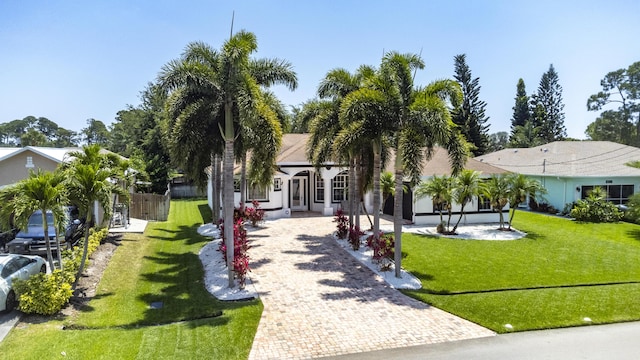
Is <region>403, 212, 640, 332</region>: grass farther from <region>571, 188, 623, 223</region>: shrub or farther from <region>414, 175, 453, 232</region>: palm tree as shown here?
<region>571, 188, 623, 223</region>: shrub

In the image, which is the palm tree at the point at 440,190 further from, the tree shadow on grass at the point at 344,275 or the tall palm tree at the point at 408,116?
the tall palm tree at the point at 408,116

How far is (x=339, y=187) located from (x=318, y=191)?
141 centimetres

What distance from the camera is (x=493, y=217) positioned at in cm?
2280

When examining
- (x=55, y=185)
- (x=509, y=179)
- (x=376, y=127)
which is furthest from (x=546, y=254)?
(x=55, y=185)

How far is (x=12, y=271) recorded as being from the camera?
999 cm

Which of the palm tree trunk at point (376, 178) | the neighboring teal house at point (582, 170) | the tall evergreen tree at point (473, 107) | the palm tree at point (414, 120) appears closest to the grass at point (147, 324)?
the palm tree trunk at point (376, 178)

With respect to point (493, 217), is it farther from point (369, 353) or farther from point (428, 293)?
point (369, 353)

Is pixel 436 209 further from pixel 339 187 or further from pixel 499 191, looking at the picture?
pixel 339 187

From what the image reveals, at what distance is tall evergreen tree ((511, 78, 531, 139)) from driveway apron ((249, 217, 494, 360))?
58.2 metres

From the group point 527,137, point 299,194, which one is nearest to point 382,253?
point 299,194

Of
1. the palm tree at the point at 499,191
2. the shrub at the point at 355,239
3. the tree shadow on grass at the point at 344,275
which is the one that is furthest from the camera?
the palm tree at the point at 499,191

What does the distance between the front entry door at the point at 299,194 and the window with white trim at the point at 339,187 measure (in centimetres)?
193

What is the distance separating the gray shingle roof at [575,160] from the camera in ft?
85.9

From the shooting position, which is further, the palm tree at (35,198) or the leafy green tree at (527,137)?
the leafy green tree at (527,137)
